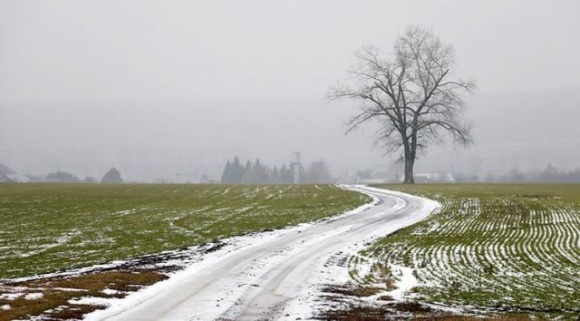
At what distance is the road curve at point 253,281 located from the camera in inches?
571

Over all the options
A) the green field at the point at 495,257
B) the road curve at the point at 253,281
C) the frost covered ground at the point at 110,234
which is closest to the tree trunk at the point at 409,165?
the frost covered ground at the point at 110,234

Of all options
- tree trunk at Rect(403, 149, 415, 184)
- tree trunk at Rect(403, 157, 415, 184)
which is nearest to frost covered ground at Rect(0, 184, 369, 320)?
tree trunk at Rect(403, 149, 415, 184)

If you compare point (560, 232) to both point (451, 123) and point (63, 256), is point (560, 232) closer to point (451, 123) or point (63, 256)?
point (63, 256)

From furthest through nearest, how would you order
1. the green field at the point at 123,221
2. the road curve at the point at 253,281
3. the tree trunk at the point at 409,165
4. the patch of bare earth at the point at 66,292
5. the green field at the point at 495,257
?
1. the tree trunk at the point at 409,165
2. the green field at the point at 123,221
3. the green field at the point at 495,257
4. the road curve at the point at 253,281
5. the patch of bare earth at the point at 66,292

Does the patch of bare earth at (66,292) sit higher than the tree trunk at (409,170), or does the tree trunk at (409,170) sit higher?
the tree trunk at (409,170)

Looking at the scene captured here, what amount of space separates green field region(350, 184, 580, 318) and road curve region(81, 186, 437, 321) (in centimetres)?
185

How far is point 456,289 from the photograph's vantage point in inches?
688

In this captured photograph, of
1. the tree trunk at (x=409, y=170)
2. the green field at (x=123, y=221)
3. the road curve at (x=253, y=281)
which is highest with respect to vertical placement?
the tree trunk at (x=409, y=170)

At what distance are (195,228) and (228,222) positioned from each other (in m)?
3.02

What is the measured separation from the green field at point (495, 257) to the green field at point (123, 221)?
8.29 meters

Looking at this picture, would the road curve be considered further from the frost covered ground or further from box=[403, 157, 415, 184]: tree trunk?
box=[403, 157, 415, 184]: tree trunk

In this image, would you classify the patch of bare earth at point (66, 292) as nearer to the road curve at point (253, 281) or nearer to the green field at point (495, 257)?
the road curve at point (253, 281)

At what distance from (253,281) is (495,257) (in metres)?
9.85

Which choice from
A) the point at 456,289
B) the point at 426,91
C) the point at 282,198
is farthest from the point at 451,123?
the point at 456,289
